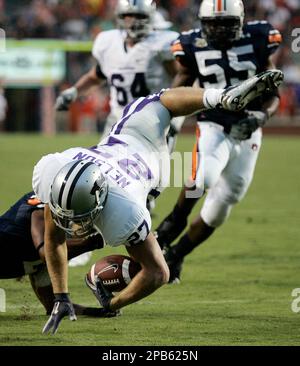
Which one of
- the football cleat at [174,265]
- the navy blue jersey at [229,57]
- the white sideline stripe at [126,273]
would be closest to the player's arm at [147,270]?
the white sideline stripe at [126,273]

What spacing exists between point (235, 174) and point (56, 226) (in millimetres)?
1958

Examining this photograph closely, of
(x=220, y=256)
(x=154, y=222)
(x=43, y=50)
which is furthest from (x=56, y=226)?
(x=43, y=50)

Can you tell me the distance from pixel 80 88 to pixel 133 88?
407mm

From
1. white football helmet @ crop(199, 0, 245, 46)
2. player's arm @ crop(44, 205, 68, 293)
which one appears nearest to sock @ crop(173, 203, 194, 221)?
white football helmet @ crop(199, 0, 245, 46)

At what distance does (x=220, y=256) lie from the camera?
21.3 feet

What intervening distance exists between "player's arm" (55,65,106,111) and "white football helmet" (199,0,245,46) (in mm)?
1545

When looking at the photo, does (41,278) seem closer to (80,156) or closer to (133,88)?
(80,156)

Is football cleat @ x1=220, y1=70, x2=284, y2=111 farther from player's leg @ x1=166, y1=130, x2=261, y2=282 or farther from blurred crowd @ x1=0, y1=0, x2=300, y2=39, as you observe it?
blurred crowd @ x1=0, y1=0, x2=300, y2=39

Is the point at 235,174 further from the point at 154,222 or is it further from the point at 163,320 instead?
the point at 154,222

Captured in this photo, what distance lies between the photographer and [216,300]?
5098mm

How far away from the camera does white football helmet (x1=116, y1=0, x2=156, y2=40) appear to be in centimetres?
704

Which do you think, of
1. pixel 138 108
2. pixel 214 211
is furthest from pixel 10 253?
pixel 214 211

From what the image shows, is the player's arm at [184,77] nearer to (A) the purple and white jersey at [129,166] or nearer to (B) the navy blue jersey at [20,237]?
(A) the purple and white jersey at [129,166]

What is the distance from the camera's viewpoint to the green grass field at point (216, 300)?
4238mm
